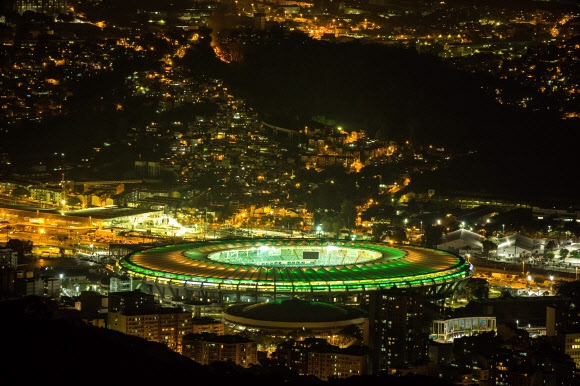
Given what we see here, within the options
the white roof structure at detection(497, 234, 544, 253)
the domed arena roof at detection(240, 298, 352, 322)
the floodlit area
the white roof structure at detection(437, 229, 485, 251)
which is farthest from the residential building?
the white roof structure at detection(497, 234, 544, 253)

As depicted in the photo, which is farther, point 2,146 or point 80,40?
point 80,40

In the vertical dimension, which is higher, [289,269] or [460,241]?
[289,269]

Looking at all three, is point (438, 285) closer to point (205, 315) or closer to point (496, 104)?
point (205, 315)

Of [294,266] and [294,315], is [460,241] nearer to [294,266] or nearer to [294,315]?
[294,266]

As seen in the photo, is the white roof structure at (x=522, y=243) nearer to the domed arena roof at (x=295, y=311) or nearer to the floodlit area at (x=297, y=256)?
the floodlit area at (x=297, y=256)

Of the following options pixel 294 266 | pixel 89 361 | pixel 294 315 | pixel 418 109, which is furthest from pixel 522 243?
pixel 89 361

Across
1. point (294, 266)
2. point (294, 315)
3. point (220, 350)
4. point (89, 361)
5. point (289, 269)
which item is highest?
point (89, 361)

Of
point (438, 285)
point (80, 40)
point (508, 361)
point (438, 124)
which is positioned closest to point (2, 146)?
point (80, 40)
